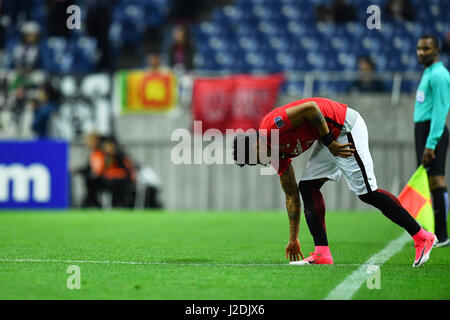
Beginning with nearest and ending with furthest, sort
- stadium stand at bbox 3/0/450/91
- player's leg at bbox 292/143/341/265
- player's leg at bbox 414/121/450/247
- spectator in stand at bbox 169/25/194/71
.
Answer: player's leg at bbox 292/143/341/265, player's leg at bbox 414/121/450/247, spectator in stand at bbox 169/25/194/71, stadium stand at bbox 3/0/450/91

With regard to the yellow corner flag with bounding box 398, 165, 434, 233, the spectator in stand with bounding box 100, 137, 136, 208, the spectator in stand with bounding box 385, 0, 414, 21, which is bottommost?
the spectator in stand with bounding box 100, 137, 136, 208

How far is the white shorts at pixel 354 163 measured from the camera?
628cm

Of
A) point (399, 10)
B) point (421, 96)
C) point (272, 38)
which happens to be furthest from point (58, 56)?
point (421, 96)

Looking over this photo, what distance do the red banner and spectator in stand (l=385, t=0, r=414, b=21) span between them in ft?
11.5

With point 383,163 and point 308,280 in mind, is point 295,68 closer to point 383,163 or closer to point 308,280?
point 383,163

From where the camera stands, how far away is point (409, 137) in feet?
51.2

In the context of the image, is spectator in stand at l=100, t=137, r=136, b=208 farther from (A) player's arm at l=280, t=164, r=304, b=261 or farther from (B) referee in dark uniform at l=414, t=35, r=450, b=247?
(A) player's arm at l=280, t=164, r=304, b=261

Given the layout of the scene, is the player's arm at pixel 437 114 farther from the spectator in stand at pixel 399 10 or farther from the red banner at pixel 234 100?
the spectator in stand at pixel 399 10

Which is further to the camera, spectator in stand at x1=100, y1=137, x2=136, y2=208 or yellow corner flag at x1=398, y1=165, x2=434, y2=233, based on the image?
spectator in stand at x1=100, y1=137, x2=136, y2=208

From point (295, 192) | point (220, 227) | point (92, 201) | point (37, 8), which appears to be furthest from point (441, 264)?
point (37, 8)

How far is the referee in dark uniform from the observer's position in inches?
316

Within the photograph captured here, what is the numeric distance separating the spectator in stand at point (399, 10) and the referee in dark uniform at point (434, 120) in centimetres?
968

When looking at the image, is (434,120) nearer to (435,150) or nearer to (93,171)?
(435,150)

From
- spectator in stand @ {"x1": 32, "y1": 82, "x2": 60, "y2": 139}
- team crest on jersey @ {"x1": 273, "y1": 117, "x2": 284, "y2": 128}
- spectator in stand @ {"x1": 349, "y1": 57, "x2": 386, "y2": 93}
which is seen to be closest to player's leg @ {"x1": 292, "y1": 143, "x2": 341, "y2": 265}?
team crest on jersey @ {"x1": 273, "y1": 117, "x2": 284, "y2": 128}
